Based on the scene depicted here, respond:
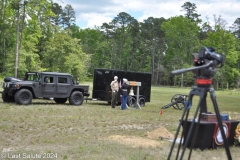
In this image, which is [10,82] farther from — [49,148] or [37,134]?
[49,148]

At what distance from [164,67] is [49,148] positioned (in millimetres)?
70367

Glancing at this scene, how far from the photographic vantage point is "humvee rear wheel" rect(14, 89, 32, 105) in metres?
16.3

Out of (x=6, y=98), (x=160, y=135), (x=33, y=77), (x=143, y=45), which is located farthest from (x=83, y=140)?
(x=143, y=45)

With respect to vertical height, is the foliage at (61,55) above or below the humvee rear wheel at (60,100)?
above

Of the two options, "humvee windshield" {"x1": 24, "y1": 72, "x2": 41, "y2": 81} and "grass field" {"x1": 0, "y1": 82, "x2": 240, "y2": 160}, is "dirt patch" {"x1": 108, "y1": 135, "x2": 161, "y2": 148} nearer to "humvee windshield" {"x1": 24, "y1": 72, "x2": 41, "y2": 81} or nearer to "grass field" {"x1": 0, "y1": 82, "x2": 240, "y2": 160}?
"grass field" {"x1": 0, "y1": 82, "x2": 240, "y2": 160}

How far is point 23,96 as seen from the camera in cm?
1652

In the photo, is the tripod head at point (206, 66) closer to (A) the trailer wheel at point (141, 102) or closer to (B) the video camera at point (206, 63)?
(B) the video camera at point (206, 63)

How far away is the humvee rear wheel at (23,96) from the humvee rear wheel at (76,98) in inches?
86.0

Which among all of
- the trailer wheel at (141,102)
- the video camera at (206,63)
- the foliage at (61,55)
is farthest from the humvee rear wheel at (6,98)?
the foliage at (61,55)

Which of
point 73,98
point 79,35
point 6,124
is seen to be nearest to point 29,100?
point 73,98

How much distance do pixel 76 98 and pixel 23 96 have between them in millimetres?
2750

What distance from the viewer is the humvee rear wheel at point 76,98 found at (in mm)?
17891

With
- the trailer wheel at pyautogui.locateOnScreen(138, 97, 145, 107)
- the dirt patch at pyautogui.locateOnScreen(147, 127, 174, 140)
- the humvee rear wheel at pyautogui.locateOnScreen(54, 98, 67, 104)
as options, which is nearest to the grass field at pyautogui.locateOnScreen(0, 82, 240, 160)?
the dirt patch at pyautogui.locateOnScreen(147, 127, 174, 140)

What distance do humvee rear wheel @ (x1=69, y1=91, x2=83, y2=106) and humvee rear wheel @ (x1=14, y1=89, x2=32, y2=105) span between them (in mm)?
2184
